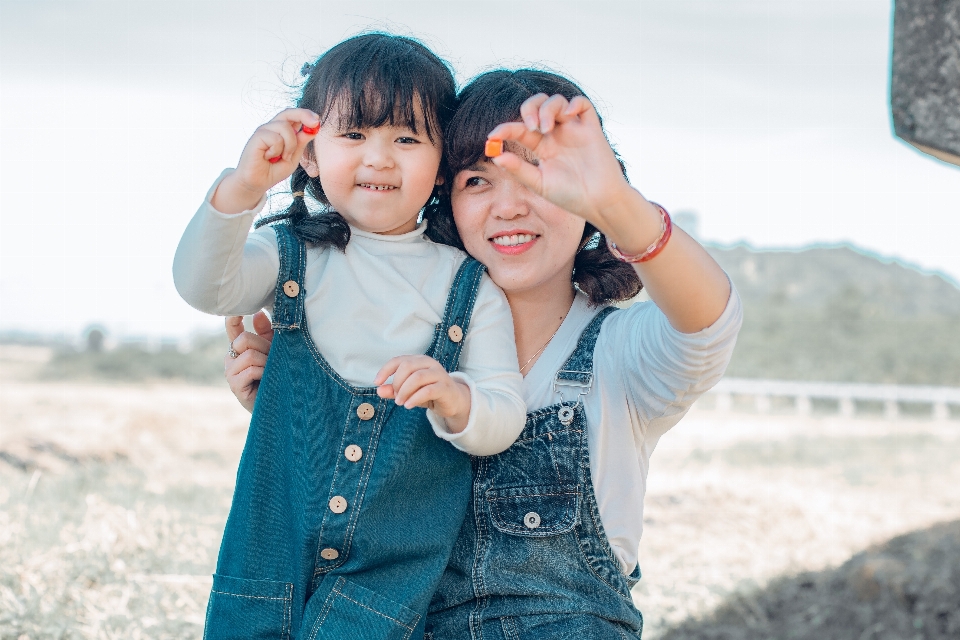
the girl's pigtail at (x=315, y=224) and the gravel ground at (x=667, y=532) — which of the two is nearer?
the girl's pigtail at (x=315, y=224)

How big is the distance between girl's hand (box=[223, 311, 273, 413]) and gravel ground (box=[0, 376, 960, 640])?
1084 millimetres

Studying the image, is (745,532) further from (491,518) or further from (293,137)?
(293,137)

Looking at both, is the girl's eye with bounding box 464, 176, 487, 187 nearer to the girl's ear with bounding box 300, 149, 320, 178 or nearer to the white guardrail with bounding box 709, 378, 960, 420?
the girl's ear with bounding box 300, 149, 320, 178

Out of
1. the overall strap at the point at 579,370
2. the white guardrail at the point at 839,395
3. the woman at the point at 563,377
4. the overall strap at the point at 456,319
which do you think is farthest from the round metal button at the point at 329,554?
the white guardrail at the point at 839,395

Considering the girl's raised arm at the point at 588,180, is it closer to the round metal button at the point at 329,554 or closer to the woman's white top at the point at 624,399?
the woman's white top at the point at 624,399

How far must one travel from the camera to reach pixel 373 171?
75.3 inches

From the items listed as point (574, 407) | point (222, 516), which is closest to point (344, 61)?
point (574, 407)

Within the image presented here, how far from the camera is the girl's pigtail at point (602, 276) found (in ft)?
7.08

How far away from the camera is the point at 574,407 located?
195 cm

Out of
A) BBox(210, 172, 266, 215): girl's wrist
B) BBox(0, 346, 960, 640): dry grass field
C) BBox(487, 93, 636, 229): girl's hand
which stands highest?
BBox(487, 93, 636, 229): girl's hand

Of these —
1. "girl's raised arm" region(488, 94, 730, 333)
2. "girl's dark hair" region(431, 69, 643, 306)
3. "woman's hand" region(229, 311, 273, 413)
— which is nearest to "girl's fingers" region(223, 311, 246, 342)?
"woman's hand" region(229, 311, 273, 413)

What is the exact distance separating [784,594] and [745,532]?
1.17 meters

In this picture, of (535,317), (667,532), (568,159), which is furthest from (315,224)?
(667,532)

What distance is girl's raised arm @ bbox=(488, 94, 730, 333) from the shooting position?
1.48 metres
